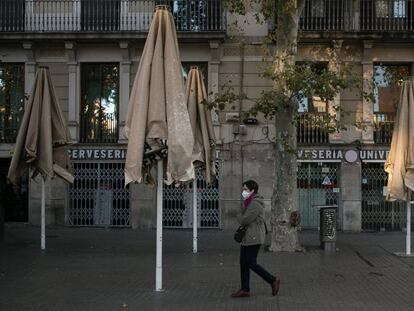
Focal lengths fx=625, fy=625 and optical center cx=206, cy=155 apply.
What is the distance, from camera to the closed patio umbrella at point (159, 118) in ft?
30.0

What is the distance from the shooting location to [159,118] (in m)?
9.22

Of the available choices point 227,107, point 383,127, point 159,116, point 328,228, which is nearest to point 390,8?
point 383,127

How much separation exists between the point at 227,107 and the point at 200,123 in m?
7.06

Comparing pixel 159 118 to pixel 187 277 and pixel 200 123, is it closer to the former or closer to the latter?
pixel 187 277

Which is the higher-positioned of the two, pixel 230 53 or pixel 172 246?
pixel 230 53

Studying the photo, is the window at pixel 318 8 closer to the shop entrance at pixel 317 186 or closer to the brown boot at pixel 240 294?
the shop entrance at pixel 317 186

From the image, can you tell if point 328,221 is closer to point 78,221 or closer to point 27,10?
point 78,221

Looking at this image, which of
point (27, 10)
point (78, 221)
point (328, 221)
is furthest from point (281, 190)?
point (27, 10)

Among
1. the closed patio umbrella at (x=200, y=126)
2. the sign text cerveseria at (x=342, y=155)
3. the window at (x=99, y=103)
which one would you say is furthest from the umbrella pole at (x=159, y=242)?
the window at (x=99, y=103)

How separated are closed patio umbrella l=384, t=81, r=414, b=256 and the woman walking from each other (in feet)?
18.9

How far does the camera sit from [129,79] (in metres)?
21.7

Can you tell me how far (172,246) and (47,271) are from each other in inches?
192

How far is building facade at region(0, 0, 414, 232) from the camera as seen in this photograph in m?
21.2

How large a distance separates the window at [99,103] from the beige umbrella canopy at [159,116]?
12.5 meters
